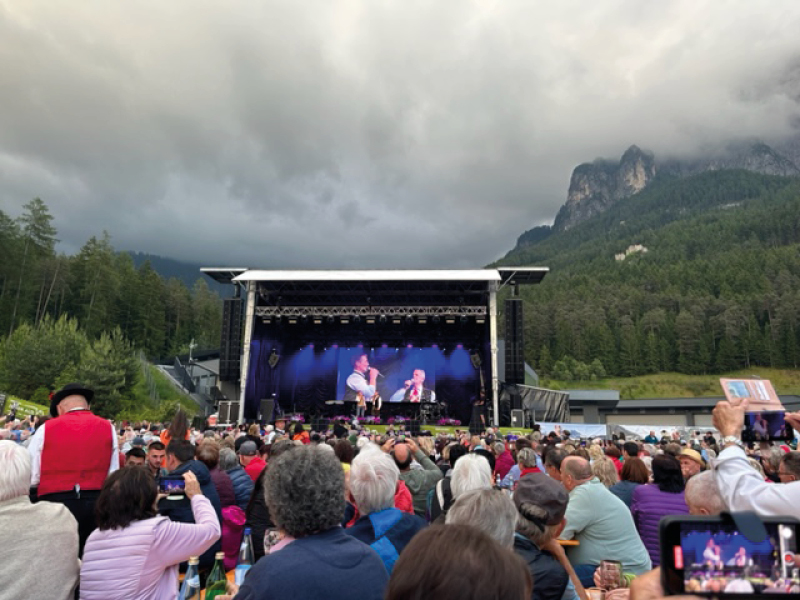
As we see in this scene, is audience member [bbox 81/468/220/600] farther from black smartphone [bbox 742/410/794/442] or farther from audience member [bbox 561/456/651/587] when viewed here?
black smartphone [bbox 742/410/794/442]

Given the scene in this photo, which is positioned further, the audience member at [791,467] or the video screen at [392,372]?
the video screen at [392,372]

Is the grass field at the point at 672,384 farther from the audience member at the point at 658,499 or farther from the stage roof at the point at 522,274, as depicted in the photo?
the audience member at the point at 658,499

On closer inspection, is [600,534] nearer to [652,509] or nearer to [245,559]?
[652,509]

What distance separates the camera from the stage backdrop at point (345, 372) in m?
24.6

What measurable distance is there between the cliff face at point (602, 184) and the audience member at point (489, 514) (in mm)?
183180

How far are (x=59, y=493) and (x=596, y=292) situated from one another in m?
75.2

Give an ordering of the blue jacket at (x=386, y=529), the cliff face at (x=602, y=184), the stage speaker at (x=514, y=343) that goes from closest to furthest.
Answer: the blue jacket at (x=386, y=529)
the stage speaker at (x=514, y=343)
the cliff face at (x=602, y=184)

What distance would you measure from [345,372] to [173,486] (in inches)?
878

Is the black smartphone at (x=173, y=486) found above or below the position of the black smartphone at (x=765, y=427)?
below

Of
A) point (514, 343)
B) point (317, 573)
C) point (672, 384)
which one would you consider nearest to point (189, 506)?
point (317, 573)

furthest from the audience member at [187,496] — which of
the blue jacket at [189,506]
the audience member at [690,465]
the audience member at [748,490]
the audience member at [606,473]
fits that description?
the audience member at [690,465]

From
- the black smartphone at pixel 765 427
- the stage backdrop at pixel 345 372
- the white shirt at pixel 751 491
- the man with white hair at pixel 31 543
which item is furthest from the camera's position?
the stage backdrop at pixel 345 372

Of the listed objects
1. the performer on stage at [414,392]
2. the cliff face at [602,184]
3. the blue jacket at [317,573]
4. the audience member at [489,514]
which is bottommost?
the blue jacket at [317,573]

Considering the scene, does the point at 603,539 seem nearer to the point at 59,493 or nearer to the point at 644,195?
the point at 59,493
